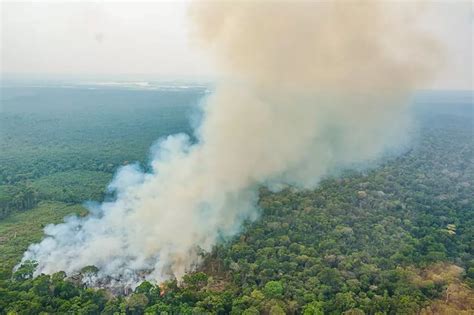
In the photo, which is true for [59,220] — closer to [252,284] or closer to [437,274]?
[252,284]

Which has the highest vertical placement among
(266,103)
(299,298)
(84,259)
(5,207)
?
(266,103)

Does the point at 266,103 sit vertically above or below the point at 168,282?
above

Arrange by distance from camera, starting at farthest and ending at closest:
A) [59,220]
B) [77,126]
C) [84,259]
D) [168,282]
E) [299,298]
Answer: [77,126]
[59,220]
[84,259]
[168,282]
[299,298]

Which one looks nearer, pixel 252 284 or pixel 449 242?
pixel 252 284

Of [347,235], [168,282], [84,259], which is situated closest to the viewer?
[168,282]

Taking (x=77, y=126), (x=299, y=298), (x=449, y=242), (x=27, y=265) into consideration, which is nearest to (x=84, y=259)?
(x=27, y=265)

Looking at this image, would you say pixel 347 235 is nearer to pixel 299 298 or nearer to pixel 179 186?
pixel 299 298
